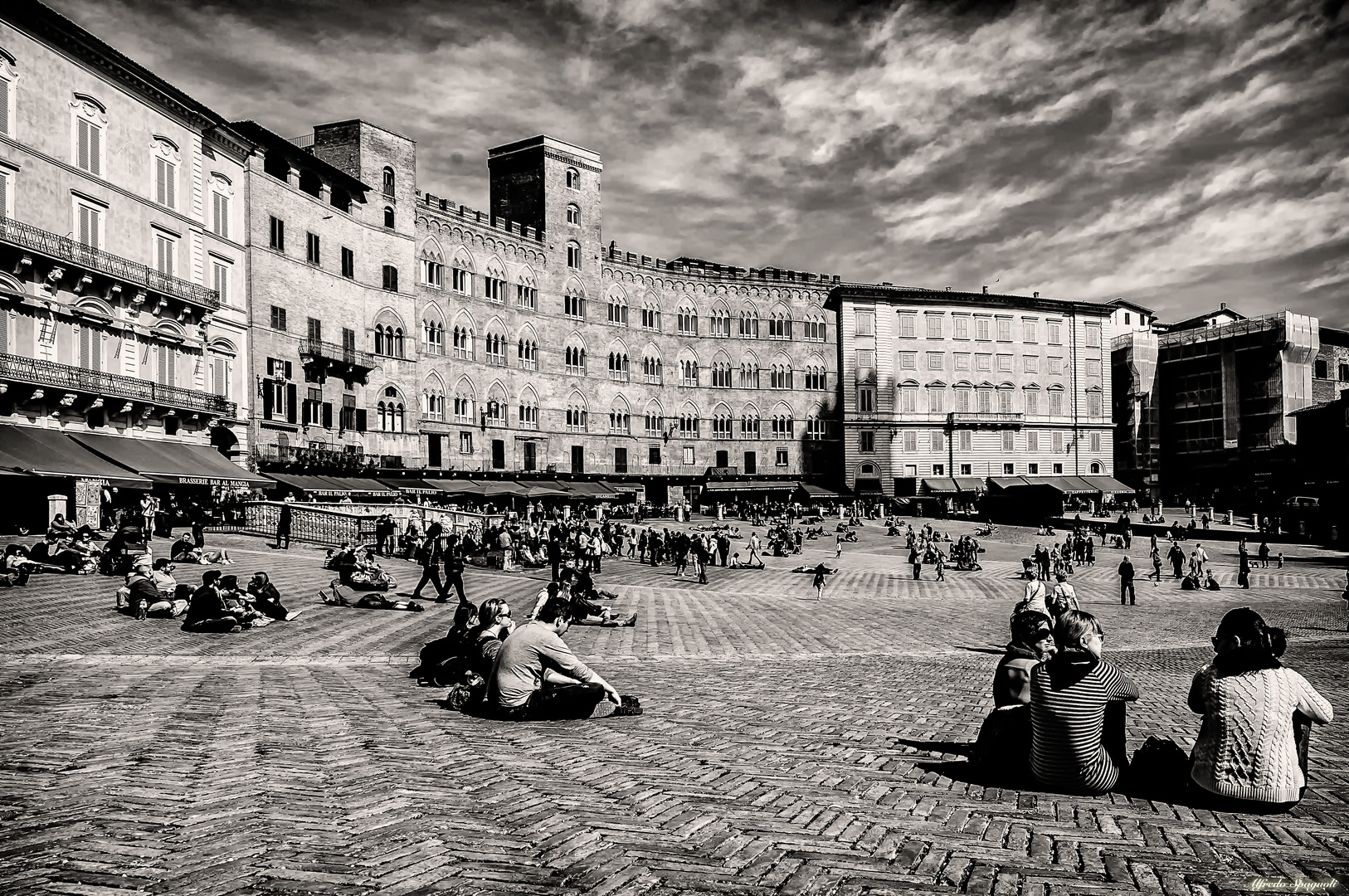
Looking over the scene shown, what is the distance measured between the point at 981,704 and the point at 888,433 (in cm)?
6758

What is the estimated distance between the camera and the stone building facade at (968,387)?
252 ft

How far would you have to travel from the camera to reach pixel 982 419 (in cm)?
7912

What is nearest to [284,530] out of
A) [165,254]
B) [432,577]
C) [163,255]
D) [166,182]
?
[432,577]

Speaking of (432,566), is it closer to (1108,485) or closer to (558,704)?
(558,704)

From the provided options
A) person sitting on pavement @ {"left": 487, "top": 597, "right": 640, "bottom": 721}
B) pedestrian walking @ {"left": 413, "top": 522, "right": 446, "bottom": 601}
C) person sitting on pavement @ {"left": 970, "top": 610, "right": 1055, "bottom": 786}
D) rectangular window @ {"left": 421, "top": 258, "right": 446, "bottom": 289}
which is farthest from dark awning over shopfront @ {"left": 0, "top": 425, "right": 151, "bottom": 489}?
rectangular window @ {"left": 421, "top": 258, "right": 446, "bottom": 289}

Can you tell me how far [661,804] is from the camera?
600 centimetres

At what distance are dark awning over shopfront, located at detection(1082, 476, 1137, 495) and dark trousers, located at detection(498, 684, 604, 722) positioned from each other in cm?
7343

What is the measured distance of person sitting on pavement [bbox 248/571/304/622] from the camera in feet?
50.3

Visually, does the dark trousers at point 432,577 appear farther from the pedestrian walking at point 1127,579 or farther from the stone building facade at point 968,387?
the stone building facade at point 968,387

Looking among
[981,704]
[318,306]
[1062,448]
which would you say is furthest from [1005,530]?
[981,704]

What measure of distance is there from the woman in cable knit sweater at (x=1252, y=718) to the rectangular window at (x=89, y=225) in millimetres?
37691

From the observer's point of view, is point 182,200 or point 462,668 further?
point 182,200

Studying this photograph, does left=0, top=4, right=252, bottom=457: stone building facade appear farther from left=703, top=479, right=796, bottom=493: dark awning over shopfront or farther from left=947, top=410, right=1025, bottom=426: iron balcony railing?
left=947, top=410, right=1025, bottom=426: iron balcony railing

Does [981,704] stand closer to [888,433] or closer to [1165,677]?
[1165,677]
